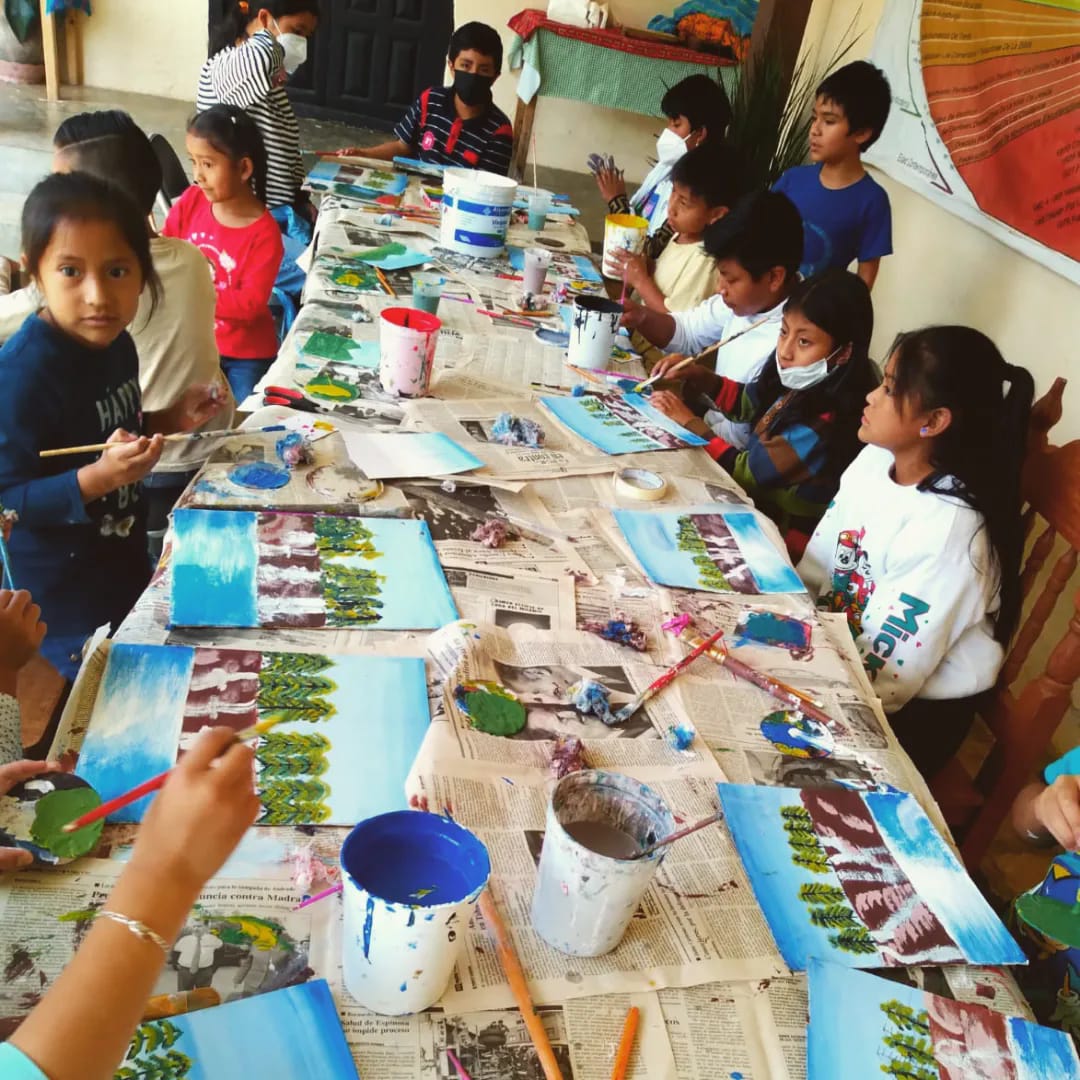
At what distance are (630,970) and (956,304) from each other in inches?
106

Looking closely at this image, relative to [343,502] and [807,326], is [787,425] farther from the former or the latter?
[343,502]

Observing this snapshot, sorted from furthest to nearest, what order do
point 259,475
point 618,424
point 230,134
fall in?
point 230,134
point 618,424
point 259,475

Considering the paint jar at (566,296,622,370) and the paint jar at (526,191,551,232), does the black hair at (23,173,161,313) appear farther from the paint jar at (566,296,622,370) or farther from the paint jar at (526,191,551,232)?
the paint jar at (526,191,551,232)

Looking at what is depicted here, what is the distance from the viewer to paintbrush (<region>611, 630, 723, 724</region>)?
99cm

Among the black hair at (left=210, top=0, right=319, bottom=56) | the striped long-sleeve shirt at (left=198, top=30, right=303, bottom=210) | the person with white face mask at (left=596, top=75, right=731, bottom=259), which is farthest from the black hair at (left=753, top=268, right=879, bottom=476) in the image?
the black hair at (left=210, top=0, right=319, bottom=56)

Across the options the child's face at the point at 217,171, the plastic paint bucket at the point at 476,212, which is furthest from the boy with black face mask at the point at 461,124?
the child's face at the point at 217,171

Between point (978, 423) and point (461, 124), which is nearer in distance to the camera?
point (978, 423)

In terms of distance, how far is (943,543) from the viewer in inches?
53.2

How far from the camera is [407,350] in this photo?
153 cm

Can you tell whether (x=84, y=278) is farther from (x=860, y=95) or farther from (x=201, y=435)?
(x=860, y=95)

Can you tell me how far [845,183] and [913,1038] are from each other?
2.52 metres

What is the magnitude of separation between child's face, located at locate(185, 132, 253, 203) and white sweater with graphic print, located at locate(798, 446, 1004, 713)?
1.61m

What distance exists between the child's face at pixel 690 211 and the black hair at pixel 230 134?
3.57 ft

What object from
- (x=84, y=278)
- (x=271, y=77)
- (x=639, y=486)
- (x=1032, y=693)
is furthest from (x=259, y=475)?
(x=271, y=77)
